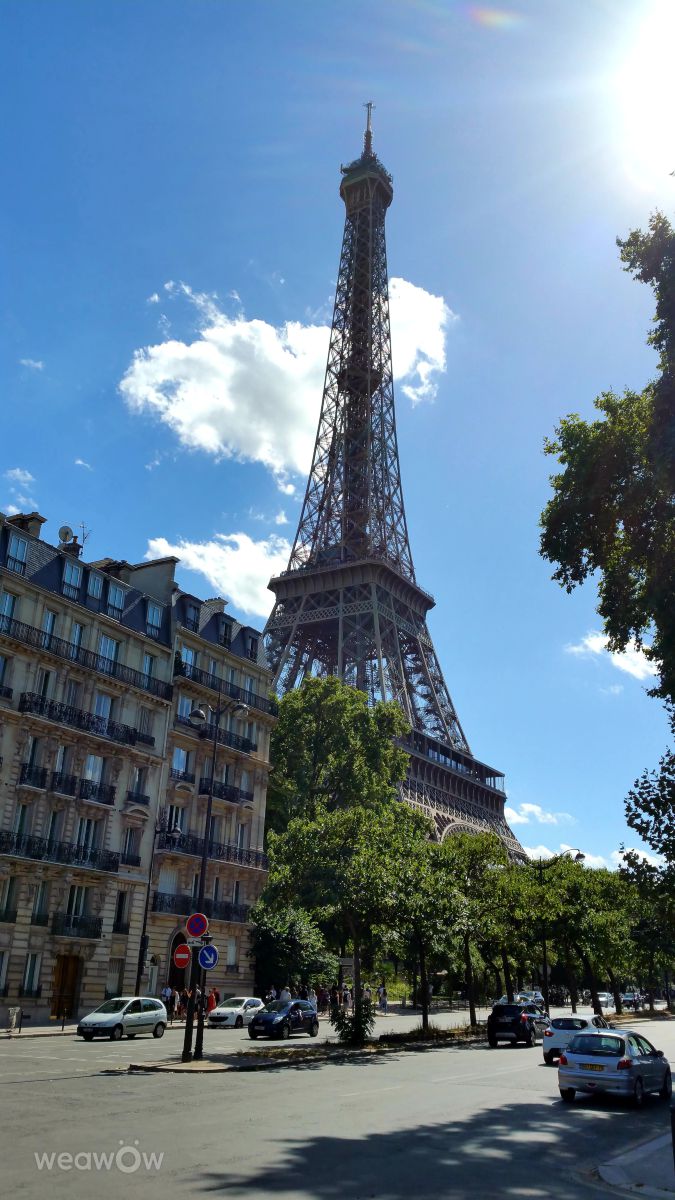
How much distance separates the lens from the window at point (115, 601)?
4375 centimetres

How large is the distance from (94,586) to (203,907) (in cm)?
1520

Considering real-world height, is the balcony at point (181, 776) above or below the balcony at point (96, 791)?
above

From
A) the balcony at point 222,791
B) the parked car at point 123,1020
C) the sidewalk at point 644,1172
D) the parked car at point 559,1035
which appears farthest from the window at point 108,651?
the sidewalk at point 644,1172

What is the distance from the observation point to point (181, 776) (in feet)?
152

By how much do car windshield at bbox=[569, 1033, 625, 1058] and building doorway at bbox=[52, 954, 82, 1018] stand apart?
82.2 feet

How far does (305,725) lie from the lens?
57219 millimetres

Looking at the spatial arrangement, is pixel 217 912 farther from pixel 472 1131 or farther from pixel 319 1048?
pixel 472 1131

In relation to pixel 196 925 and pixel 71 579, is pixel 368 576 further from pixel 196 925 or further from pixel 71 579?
pixel 196 925

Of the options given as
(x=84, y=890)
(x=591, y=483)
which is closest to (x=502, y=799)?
(x=84, y=890)

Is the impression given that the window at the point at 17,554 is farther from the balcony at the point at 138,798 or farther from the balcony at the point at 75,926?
the balcony at the point at 75,926

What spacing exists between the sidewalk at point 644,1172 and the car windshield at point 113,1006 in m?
21.6

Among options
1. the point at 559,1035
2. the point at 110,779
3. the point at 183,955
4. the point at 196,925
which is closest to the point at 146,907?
the point at 110,779

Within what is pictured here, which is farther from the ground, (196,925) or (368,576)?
(368,576)

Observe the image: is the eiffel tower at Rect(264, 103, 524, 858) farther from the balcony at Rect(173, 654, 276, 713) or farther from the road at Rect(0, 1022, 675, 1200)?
the road at Rect(0, 1022, 675, 1200)
